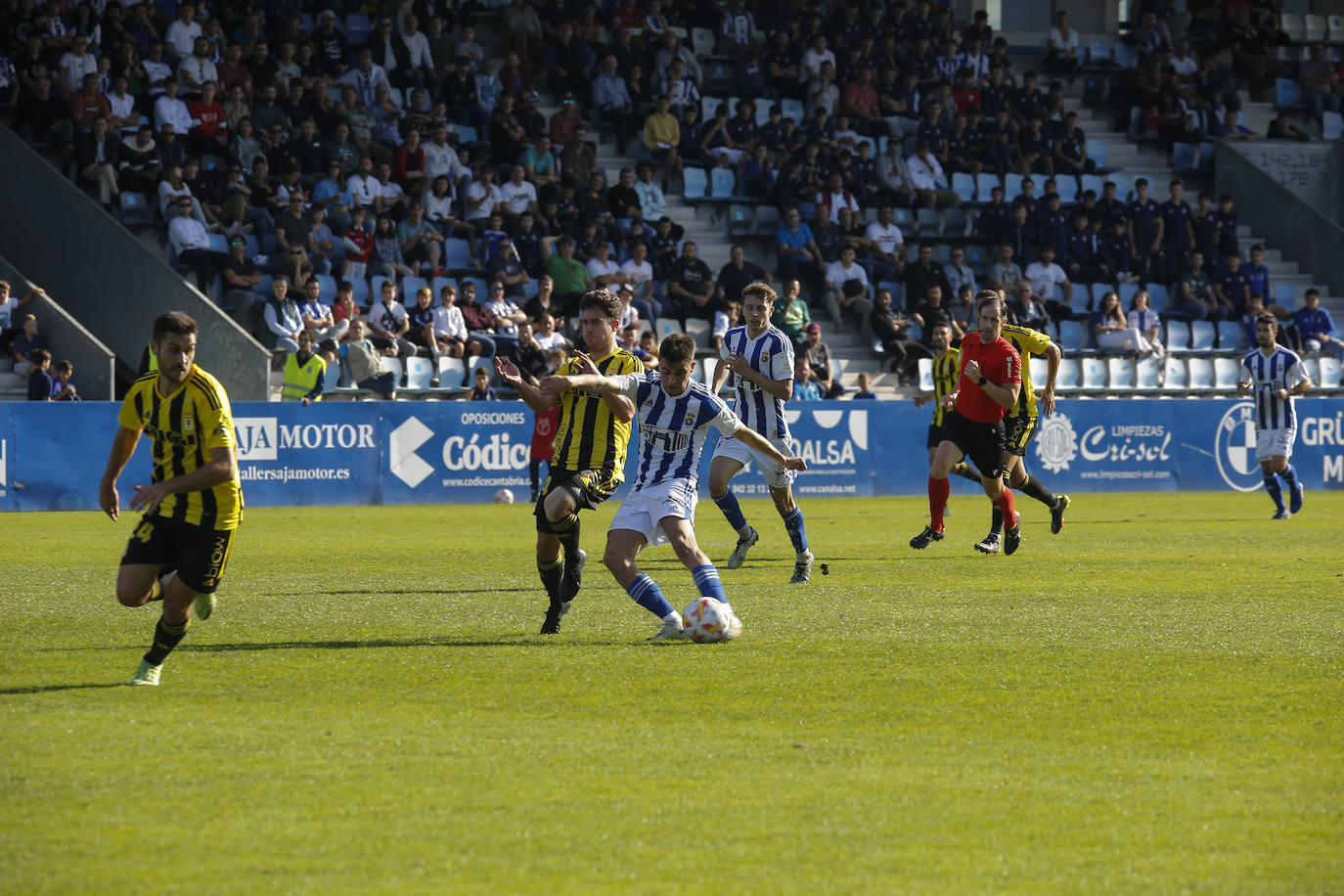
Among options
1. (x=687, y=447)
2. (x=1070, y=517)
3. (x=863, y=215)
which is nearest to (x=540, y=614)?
(x=687, y=447)

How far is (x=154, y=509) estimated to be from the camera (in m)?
6.46

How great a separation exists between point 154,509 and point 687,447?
2.62 meters

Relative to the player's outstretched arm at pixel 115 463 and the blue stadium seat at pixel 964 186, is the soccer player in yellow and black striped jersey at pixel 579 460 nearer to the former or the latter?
the player's outstretched arm at pixel 115 463

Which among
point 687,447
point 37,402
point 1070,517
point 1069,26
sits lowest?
point 1070,517

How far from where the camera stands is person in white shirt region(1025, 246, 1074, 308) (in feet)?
86.5

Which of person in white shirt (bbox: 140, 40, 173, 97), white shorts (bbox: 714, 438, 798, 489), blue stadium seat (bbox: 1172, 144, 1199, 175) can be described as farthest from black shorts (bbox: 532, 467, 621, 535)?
blue stadium seat (bbox: 1172, 144, 1199, 175)

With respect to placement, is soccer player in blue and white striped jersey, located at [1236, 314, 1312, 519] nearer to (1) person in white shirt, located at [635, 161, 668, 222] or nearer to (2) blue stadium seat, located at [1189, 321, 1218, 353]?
(2) blue stadium seat, located at [1189, 321, 1218, 353]

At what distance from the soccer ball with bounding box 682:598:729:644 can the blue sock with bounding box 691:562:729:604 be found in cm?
3

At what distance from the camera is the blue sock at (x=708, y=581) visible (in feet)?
24.9

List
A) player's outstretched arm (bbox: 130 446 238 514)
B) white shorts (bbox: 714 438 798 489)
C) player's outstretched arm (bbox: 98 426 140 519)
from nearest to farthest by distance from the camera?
player's outstretched arm (bbox: 130 446 238 514)
player's outstretched arm (bbox: 98 426 140 519)
white shorts (bbox: 714 438 798 489)

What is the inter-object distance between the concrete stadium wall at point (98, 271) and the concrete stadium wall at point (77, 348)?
941 mm

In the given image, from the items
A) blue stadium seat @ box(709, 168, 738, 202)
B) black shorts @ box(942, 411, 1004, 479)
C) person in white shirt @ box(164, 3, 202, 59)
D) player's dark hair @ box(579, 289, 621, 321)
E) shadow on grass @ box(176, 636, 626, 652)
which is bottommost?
black shorts @ box(942, 411, 1004, 479)

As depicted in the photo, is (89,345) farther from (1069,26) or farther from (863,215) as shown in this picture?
(1069,26)

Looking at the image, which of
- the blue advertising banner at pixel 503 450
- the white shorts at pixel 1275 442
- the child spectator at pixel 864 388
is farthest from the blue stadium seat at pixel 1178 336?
the white shorts at pixel 1275 442
